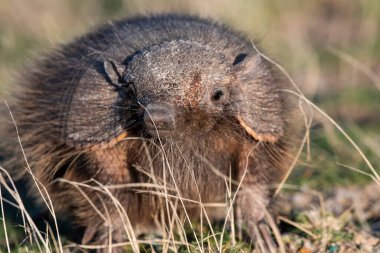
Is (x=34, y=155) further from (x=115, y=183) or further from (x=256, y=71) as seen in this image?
(x=256, y=71)

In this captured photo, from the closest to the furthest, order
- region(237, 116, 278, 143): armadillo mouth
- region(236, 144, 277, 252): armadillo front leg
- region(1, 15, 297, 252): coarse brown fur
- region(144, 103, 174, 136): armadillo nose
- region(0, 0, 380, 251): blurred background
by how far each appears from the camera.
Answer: region(144, 103, 174, 136): armadillo nose → region(1, 15, 297, 252): coarse brown fur → region(237, 116, 278, 143): armadillo mouth → region(236, 144, 277, 252): armadillo front leg → region(0, 0, 380, 251): blurred background

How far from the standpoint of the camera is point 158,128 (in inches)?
194

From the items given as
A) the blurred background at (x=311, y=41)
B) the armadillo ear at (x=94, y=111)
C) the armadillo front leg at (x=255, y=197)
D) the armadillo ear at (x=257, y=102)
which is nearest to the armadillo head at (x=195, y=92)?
the armadillo ear at (x=257, y=102)

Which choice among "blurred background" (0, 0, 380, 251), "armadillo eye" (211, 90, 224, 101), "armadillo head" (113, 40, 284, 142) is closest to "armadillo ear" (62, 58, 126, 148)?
"armadillo head" (113, 40, 284, 142)

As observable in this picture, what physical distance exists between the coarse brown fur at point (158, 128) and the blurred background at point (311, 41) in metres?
1.67

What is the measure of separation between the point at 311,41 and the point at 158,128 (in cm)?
911

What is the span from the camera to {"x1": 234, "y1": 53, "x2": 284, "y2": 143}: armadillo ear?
17.5 ft

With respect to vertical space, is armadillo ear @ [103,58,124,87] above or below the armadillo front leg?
above

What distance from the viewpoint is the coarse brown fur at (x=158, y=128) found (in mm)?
5102

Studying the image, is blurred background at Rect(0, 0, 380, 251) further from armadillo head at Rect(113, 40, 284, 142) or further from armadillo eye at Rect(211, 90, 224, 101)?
armadillo eye at Rect(211, 90, 224, 101)

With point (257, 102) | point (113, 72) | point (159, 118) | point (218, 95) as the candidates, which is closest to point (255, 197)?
point (257, 102)

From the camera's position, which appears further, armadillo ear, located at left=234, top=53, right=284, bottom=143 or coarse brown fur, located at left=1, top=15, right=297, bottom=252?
armadillo ear, located at left=234, top=53, right=284, bottom=143

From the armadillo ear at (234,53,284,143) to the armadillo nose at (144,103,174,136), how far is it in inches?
24.3

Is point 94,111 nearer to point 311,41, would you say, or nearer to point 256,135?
point 256,135
